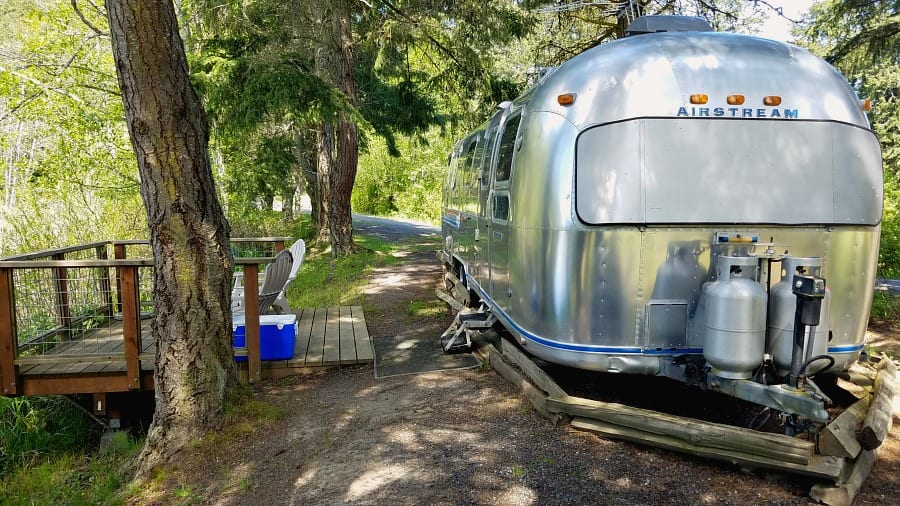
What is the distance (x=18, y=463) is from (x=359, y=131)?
12625 mm

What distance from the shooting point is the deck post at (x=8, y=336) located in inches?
215

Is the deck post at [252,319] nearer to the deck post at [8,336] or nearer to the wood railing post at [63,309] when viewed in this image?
the deck post at [8,336]

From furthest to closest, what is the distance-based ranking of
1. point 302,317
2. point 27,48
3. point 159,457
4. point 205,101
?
point 27,48, point 205,101, point 302,317, point 159,457

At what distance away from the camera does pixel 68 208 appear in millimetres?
10281

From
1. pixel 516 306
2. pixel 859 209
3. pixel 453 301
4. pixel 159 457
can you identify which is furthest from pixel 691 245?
pixel 453 301

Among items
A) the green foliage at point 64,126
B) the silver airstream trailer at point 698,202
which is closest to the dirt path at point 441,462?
the silver airstream trailer at point 698,202

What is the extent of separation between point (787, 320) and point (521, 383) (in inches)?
84.0

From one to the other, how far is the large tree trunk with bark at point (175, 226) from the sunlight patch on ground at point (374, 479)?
1.73 meters

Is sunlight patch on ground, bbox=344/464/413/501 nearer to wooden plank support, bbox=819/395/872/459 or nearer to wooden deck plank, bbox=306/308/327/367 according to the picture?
wooden plank support, bbox=819/395/872/459

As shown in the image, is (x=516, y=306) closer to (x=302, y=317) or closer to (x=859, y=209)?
(x=859, y=209)

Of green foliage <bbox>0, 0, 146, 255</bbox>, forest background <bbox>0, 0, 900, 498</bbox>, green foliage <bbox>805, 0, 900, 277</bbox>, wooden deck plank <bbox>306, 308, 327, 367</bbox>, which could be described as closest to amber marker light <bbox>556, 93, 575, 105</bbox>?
wooden deck plank <bbox>306, 308, 327, 367</bbox>

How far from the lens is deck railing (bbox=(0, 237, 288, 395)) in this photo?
5.46m

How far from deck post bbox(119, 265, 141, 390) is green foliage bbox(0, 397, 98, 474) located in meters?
1.62

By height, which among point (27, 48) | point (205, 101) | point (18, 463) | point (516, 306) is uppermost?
point (27, 48)
